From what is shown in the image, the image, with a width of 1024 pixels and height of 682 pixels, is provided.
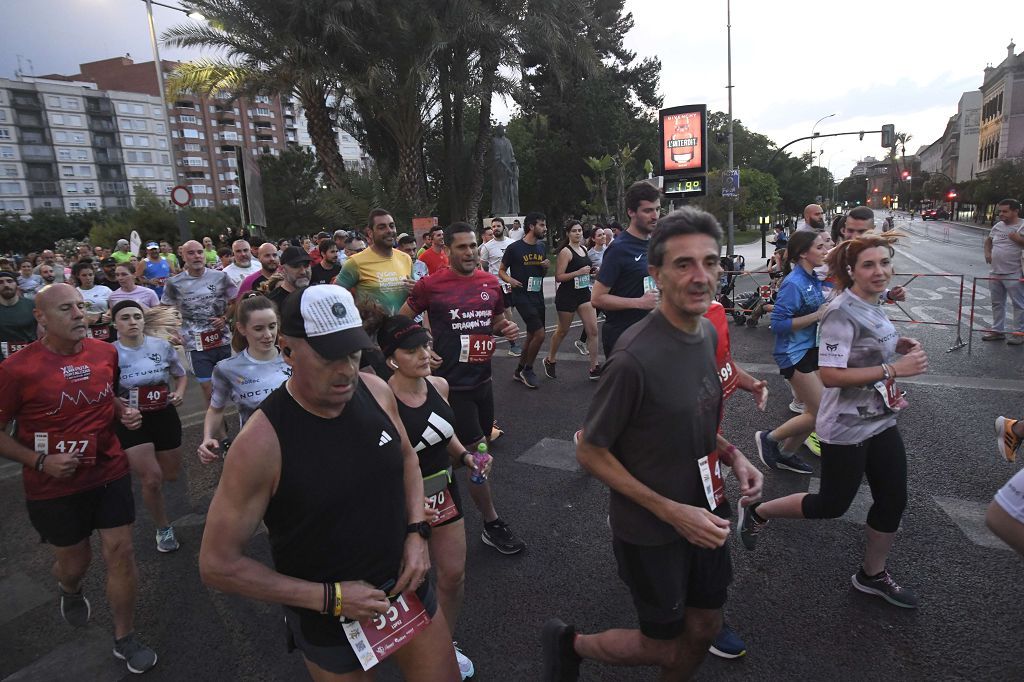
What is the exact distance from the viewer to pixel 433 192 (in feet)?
109

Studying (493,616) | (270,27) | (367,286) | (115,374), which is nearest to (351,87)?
(270,27)

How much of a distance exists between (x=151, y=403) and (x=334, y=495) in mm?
3196

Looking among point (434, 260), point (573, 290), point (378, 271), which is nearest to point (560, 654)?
point (378, 271)

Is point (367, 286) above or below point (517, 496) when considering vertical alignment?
above

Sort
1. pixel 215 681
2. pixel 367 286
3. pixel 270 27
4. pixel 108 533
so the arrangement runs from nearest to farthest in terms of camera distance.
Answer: pixel 215 681
pixel 108 533
pixel 367 286
pixel 270 27

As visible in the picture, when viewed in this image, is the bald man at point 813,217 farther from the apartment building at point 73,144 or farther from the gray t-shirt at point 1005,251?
the apartment building at point 73,144

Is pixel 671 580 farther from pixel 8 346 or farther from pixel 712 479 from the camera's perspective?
pixel 8 346

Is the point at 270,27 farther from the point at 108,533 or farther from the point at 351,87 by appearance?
the point at 108,533

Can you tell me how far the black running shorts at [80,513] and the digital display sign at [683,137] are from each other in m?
17.7

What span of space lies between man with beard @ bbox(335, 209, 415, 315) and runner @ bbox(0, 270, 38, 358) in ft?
11.0

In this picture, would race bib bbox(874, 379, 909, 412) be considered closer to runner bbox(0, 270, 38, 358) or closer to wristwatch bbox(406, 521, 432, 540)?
wristwatch bbox(406, 521, 432, 540)

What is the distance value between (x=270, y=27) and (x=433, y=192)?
17.3 meters

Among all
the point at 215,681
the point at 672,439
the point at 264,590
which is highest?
the point at 672,439

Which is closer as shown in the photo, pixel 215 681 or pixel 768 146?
pixel 215 681
